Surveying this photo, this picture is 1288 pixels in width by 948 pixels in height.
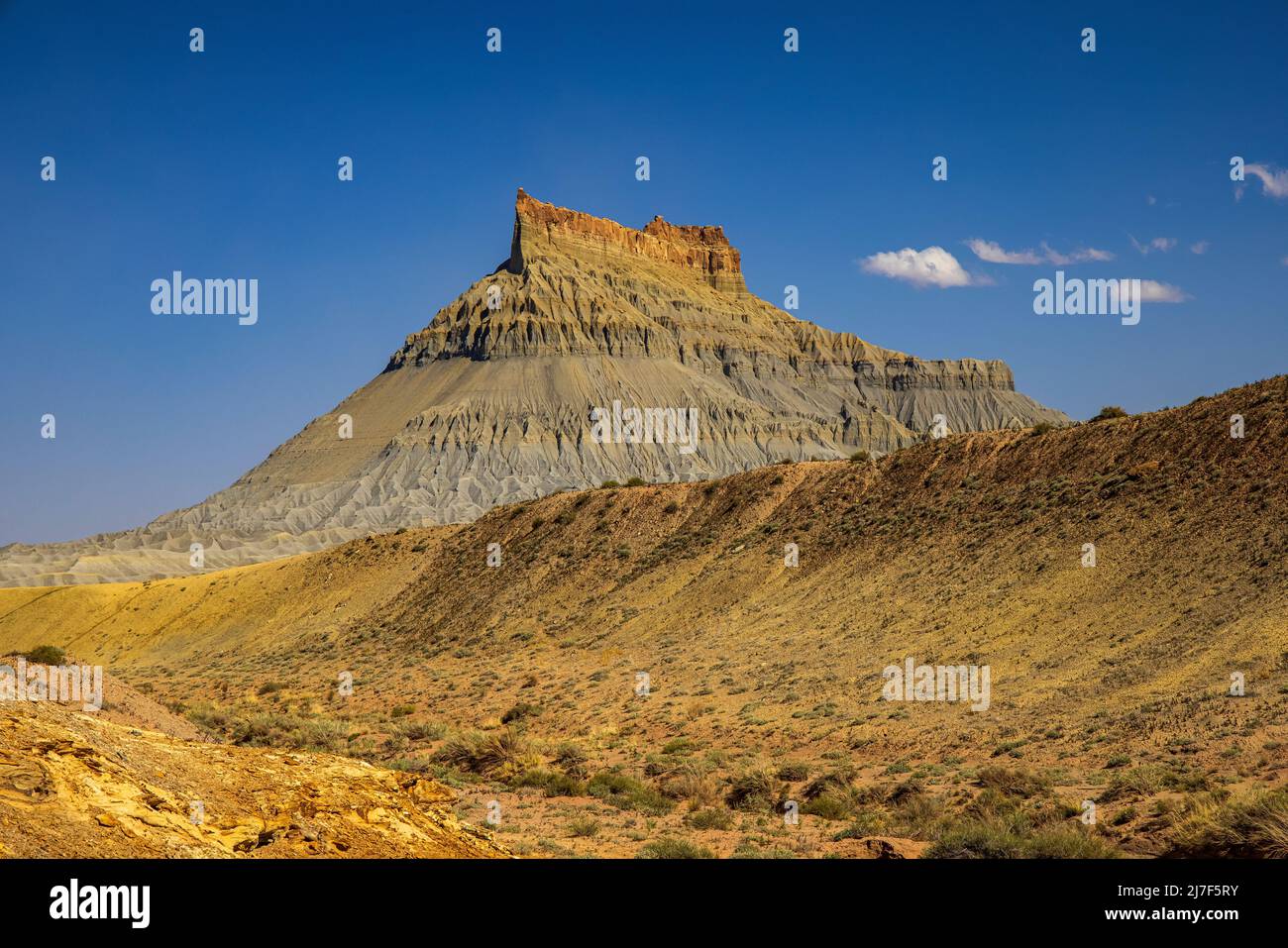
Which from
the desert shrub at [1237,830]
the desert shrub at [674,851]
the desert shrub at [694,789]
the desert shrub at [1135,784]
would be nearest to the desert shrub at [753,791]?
the desert shrub at [694,789]

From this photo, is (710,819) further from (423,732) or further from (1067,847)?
(423,732)

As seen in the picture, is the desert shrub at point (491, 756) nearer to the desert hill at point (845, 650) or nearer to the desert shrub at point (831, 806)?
the desert hill at point (845, 650)

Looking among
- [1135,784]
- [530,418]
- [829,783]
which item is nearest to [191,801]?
[829,783]

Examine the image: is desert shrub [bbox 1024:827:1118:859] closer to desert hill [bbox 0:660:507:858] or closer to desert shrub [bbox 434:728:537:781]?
desert hill [bbox 0:660:507:858]

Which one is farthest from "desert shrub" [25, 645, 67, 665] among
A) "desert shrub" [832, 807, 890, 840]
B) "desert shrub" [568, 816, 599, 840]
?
"desert shrub" [832, 807, 890, 840]

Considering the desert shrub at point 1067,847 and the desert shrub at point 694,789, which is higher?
the desert shrub at point 1067,847
